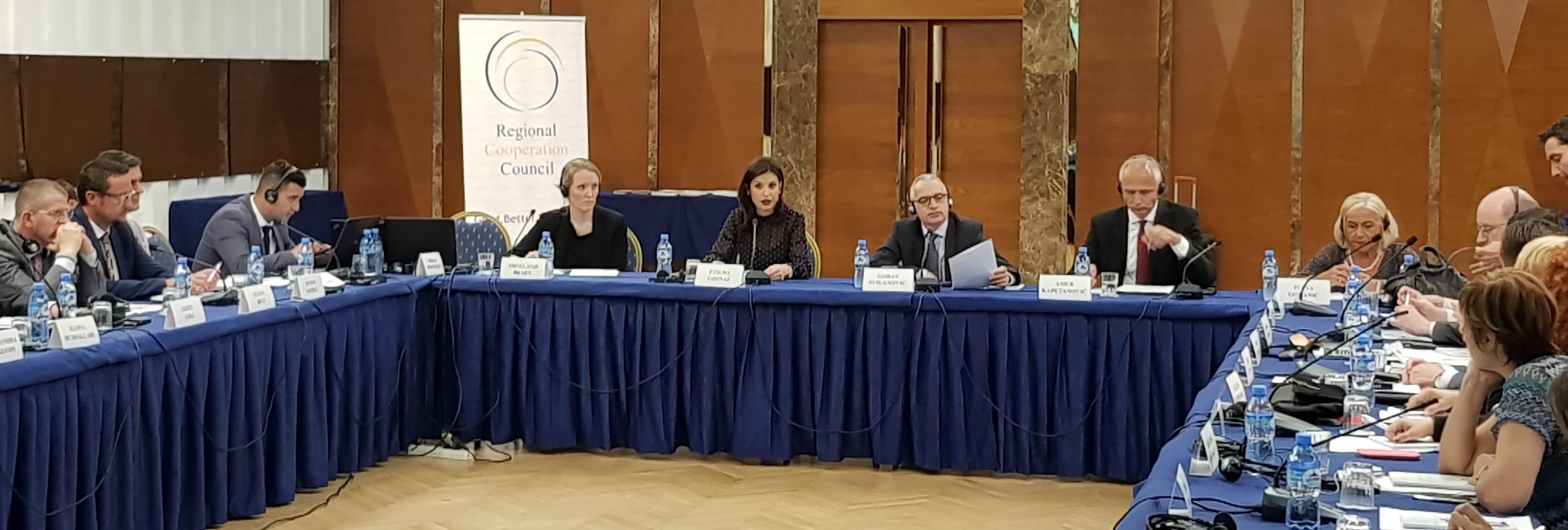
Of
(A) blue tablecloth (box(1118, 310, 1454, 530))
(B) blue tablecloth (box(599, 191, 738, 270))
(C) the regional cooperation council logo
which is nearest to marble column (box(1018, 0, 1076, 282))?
(B) blue tablecloth (box(599, 191, 738, 270))

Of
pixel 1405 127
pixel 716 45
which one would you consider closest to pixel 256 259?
pixel 716 45

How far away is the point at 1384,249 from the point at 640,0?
486 centimetres

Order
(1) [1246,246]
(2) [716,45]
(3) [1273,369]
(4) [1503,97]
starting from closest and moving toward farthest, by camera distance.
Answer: (3) [1273,369] → (4) [1503,97] → (1) [1246,246] → (2) [716,45]

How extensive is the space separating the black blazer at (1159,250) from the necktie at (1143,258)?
0.06 ft

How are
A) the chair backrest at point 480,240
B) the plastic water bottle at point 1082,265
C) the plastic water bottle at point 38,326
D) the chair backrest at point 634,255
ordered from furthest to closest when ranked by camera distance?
the chair backrest at point 634,255
the chair backrest at point 480,240
the plastic water bottle at point 1082,265
the plastic water bottle at point 38,326

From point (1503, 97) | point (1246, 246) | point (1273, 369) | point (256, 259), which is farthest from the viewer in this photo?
point (1246, 246)

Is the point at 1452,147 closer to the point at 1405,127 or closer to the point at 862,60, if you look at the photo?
the point at 1405,127

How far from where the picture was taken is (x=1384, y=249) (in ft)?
19.4

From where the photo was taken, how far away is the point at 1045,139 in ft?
29.5

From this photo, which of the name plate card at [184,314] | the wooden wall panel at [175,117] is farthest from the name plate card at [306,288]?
the wooden wall panel at [175,117]

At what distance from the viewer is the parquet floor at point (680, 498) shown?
5.13 meters

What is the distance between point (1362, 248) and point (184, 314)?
3995 mm

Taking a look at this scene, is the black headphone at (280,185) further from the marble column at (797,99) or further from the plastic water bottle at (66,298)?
the marble column at (797,99)

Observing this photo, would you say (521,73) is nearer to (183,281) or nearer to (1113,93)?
(1113,93)
